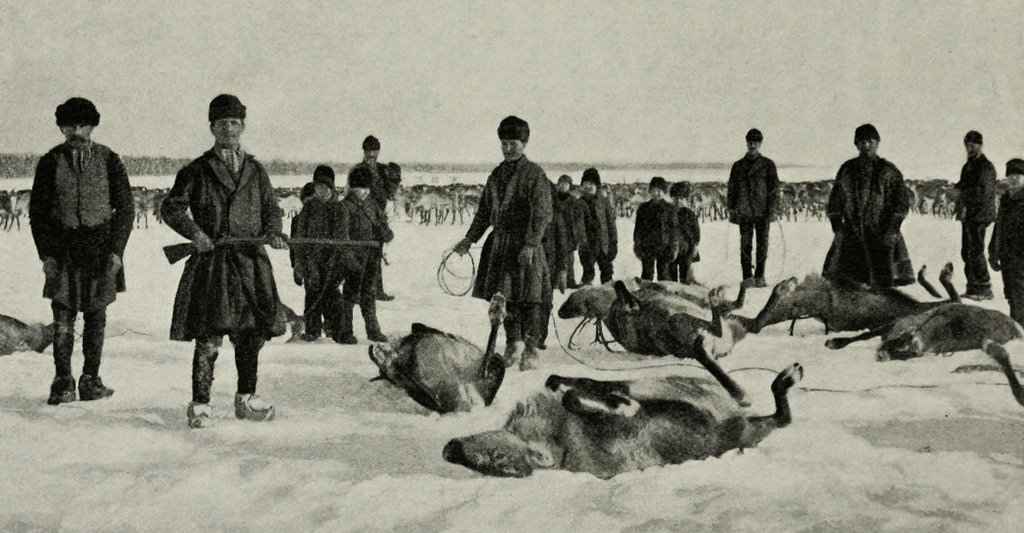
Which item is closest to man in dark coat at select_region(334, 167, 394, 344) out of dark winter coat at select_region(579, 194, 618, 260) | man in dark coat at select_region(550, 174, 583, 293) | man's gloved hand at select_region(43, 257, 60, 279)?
man's gloved hand at select_region(43, 257, 60, 279)

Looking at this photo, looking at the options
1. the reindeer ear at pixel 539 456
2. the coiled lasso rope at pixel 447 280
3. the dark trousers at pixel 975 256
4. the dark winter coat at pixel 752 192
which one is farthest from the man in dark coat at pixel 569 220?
the reindeer ear at pixel 539 456

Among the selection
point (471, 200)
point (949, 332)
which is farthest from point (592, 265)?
point (471, 200)

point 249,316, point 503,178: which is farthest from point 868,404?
point 249,316

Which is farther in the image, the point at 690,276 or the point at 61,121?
the point at 690,276

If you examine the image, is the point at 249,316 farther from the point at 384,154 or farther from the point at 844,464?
the point at 844,464

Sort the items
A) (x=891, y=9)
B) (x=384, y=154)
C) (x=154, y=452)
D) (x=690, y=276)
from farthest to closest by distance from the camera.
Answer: (x=690, y=276)
(x=384, y=154)
(x=891, y=9)
(x=154, y=452)

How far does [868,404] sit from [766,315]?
1378 millimetres

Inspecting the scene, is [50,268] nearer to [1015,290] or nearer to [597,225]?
[1015,290]

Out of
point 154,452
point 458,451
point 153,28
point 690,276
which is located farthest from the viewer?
point 690,276

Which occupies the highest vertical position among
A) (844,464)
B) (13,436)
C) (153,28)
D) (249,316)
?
(153,28)

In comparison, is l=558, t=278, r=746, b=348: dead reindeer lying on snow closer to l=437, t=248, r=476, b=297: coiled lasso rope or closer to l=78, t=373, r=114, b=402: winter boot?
l=437, t=248, r=476, b=297: coiled lasso rope

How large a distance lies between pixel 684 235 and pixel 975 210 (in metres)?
2.59

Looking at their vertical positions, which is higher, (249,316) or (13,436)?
(249,316)

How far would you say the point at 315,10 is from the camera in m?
4.78
